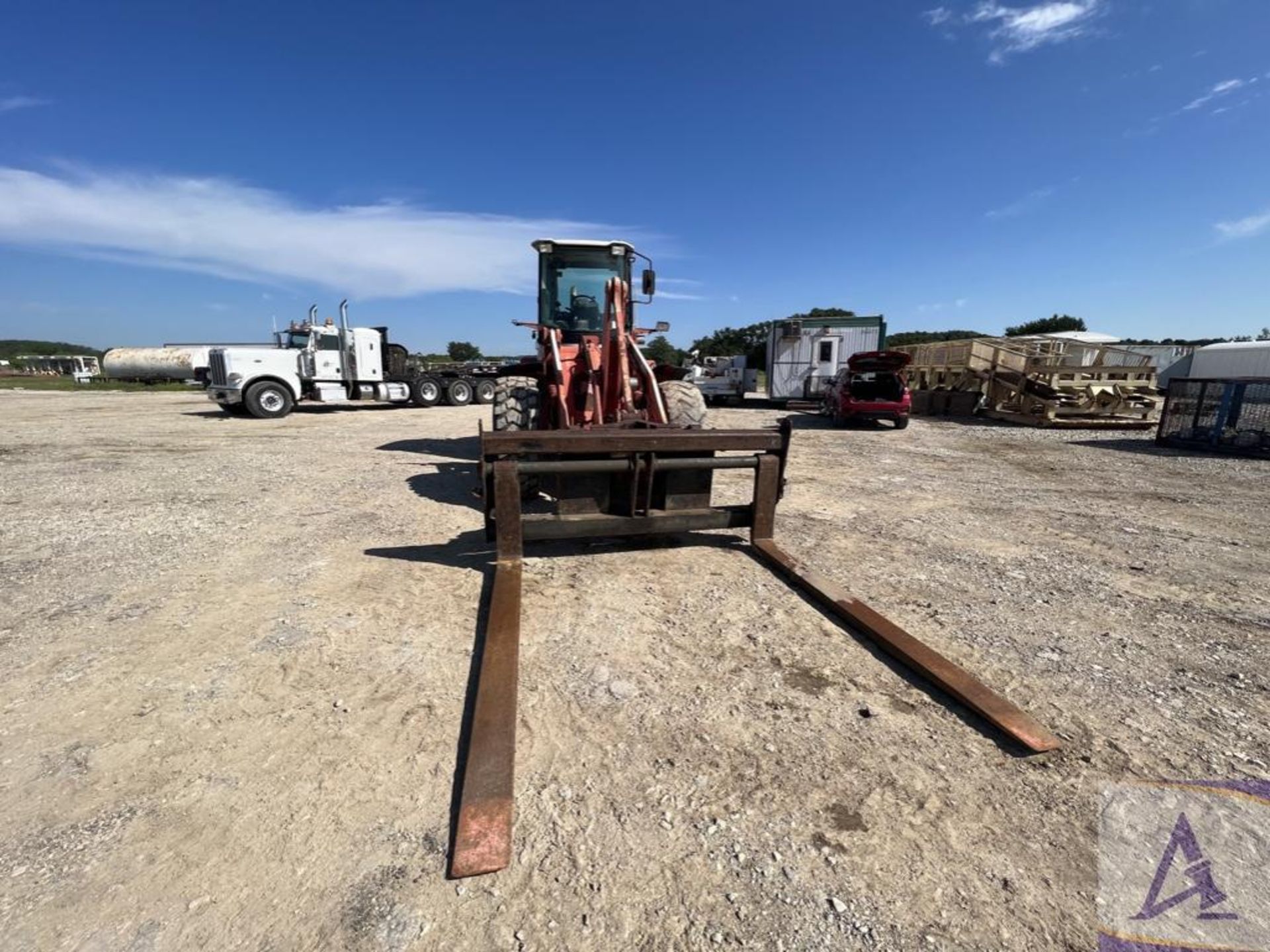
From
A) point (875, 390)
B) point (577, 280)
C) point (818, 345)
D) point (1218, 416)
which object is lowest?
point (1218, 416)

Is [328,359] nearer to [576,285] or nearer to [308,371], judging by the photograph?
[308,371]

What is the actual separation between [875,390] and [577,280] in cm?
972

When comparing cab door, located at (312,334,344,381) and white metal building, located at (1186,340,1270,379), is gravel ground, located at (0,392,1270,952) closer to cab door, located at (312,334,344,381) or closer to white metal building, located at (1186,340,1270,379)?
cab door, located at (312,334,344,381)

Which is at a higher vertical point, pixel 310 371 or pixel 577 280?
pixel 577 280

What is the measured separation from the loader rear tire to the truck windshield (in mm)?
1989

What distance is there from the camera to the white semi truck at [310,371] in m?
16.6

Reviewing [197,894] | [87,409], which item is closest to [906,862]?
[197,894]

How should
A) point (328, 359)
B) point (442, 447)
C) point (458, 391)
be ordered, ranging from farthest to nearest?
1. point (458, 391)
2. point (328, 359)
3. point (442, 447)

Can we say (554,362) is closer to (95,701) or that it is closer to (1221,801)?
(95,701)

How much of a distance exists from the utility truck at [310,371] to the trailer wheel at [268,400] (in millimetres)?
18

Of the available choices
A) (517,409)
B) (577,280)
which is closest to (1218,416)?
(577,280)

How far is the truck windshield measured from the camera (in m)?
8.16

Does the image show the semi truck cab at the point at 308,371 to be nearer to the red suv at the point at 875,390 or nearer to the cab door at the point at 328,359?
the cab door at the point at 328,359

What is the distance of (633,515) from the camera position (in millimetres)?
4617
